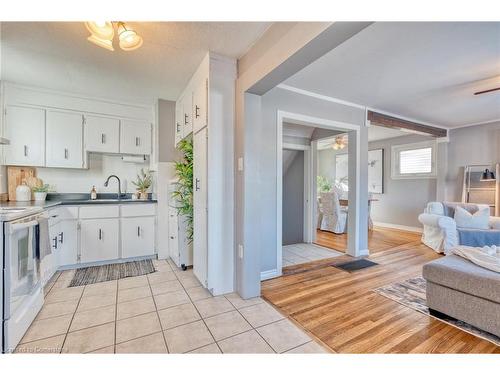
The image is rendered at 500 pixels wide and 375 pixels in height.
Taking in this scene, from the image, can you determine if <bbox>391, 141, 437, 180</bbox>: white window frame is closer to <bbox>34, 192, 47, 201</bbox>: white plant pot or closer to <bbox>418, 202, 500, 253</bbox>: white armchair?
<bbox>418, 202, 500, 253</bbox>: white armchair

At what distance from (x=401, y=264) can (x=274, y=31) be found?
349cm

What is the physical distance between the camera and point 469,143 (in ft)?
16.5

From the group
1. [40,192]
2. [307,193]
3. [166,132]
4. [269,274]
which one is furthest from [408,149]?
[40,192]

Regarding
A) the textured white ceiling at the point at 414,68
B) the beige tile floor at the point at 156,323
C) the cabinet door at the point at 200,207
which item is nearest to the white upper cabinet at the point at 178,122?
the cabinet door at the point at 200,207

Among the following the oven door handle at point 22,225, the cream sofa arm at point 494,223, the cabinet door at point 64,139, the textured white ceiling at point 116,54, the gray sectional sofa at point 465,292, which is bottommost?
the gray sectional sofa at point 465,292

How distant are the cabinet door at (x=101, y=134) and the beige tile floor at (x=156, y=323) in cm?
189

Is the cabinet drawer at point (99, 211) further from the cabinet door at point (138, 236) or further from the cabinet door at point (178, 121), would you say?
the cabinet door at point (178, 121)

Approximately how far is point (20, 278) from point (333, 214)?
5.37m

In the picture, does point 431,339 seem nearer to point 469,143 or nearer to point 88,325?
point 88,325

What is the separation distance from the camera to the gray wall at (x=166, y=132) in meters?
3.62

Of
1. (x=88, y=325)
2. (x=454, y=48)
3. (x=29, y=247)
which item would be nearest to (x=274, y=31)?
(x=454, y=48)

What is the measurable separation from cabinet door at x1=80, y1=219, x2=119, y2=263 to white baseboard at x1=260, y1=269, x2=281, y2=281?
209 cm

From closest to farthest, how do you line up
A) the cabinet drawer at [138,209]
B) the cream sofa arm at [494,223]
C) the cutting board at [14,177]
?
1. the cutting board at [14,177]
2. the cabinet drawer at [138,209]
3. the cream sofa arm at [494,223]

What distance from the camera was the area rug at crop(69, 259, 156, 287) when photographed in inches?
110
